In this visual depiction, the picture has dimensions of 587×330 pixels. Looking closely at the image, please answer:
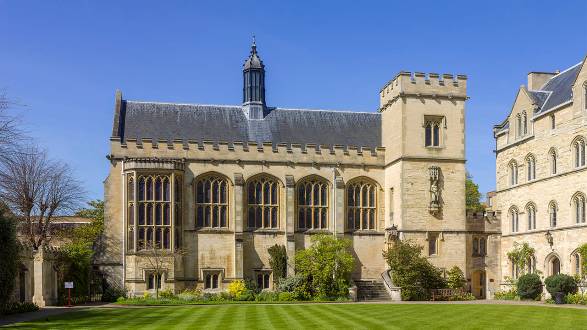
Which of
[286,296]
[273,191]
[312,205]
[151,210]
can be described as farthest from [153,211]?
[312,205]

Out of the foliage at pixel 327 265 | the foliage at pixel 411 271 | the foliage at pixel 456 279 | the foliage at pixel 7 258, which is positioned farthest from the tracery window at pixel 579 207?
the foliage at pixel 7 258

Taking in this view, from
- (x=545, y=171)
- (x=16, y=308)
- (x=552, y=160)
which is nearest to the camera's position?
(x=16, y=308)

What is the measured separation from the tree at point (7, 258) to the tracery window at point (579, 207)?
23517mm

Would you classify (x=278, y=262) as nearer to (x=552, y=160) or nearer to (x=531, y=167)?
(x=531, y=167)

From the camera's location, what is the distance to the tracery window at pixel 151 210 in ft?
125

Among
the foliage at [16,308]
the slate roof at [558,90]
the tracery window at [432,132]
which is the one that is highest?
the slate roof at [558,90]

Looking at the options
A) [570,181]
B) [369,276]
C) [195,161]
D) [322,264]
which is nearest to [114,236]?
[195,161]

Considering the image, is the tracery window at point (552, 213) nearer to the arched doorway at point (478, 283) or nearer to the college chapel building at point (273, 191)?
the college chapel building at point (273, 191)

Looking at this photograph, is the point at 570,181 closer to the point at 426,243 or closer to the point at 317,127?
the point at 426,243

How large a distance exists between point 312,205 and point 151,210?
861cm

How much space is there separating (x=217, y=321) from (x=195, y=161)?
59.6 feet

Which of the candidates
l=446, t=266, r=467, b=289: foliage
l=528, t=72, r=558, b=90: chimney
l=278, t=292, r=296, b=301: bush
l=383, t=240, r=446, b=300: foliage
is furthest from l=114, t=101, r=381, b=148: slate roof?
l=278, t=292, r=296, b=301: bush

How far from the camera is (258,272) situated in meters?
39.8

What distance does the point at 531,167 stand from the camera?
1496 inches
